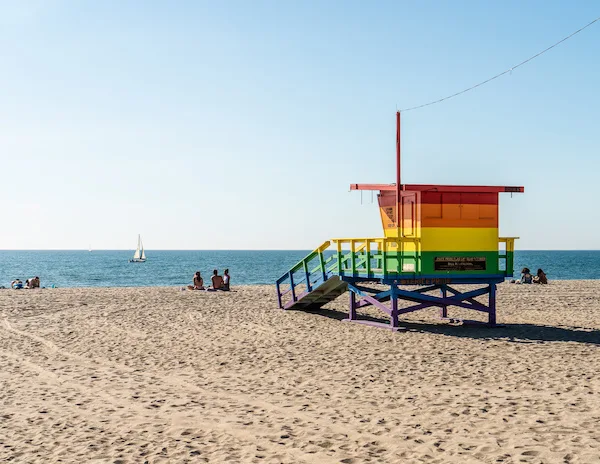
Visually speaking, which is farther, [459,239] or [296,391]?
[459,239]

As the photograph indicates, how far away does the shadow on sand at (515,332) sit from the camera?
46.5ft

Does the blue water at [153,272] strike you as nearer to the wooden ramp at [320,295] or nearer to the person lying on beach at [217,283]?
the person lying on beach at [217,283]

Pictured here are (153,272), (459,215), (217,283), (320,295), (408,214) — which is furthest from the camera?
(153,272)

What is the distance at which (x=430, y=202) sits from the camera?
50.0ft

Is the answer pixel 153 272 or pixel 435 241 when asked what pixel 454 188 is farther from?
pixel 153 272

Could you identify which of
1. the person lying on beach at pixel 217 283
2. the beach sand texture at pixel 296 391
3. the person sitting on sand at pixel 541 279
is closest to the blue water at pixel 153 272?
the person sitting on sand at pixel 541 279

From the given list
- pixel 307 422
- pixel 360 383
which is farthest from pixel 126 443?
pixel 360 383

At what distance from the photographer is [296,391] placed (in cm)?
959

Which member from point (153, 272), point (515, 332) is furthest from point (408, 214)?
point (153, 272)

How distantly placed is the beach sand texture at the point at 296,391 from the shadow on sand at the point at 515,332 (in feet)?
0.18

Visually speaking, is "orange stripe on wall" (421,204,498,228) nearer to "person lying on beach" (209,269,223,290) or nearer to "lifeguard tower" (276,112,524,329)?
"lifeguard tower" (276,112,524,329)

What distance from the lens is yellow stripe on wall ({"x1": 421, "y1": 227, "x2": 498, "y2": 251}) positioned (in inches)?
603

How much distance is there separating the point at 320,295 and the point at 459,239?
5425 mm

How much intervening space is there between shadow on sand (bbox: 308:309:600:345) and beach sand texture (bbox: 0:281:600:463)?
5 cm
